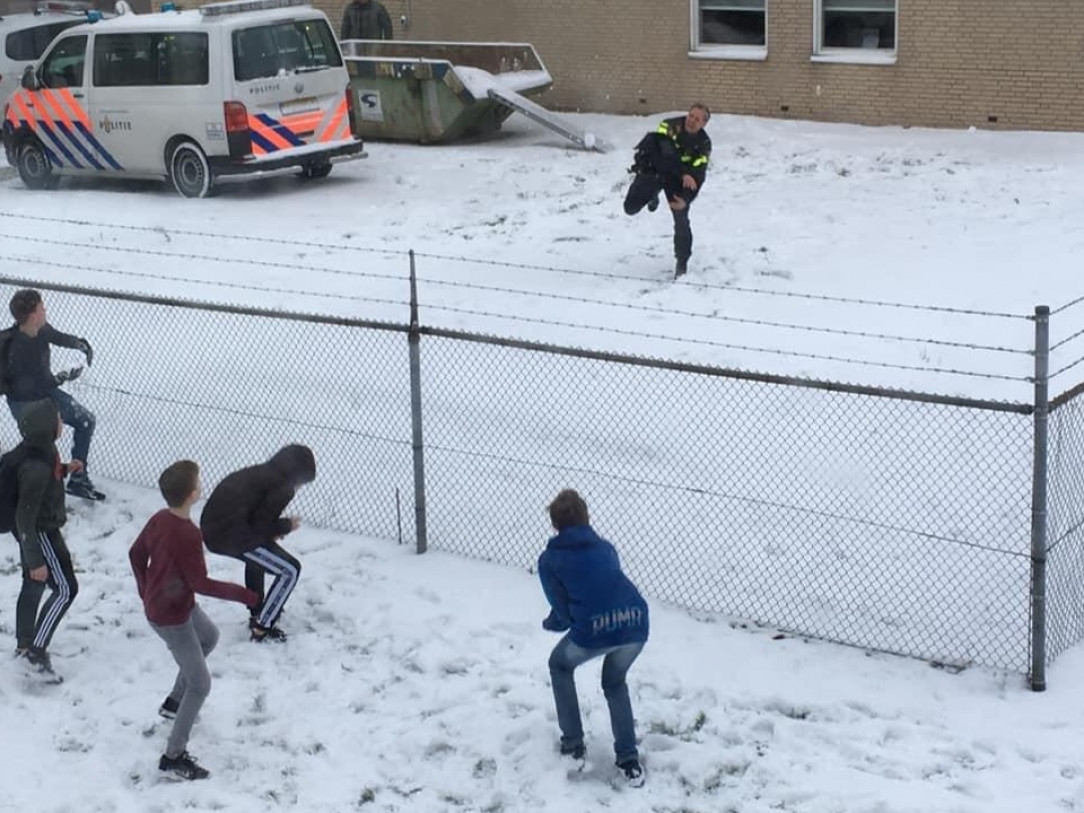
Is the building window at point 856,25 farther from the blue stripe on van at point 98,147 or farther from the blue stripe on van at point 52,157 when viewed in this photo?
the blue stripe on van at point 52,157

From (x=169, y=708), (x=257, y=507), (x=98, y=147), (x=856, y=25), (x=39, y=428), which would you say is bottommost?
(x=169, y=708)

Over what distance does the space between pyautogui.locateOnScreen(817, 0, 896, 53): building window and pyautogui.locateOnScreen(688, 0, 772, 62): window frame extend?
773 mm

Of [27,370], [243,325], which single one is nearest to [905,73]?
[243,325]

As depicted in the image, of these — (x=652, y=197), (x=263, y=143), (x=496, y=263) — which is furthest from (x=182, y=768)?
(x=263, y=143)

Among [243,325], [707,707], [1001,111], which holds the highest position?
[1001,111]

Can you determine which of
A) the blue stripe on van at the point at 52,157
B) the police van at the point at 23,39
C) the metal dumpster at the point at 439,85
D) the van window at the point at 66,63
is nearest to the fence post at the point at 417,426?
the van window at the point at 66,63

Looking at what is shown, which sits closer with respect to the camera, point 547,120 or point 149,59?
point 149,59

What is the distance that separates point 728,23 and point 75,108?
777cm

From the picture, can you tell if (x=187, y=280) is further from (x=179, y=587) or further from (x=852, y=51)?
(x=852, y=51)

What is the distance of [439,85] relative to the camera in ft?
65.0

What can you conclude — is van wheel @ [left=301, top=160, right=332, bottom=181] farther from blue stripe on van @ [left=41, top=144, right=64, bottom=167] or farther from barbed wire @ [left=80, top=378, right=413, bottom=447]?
barbed wire @ [left=80, top=378, right=413, bottom=447]

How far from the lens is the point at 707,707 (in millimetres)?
7328

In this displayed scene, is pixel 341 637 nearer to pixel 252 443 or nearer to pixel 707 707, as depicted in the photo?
pixel 707 707

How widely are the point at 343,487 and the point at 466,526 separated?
0.92 meters
